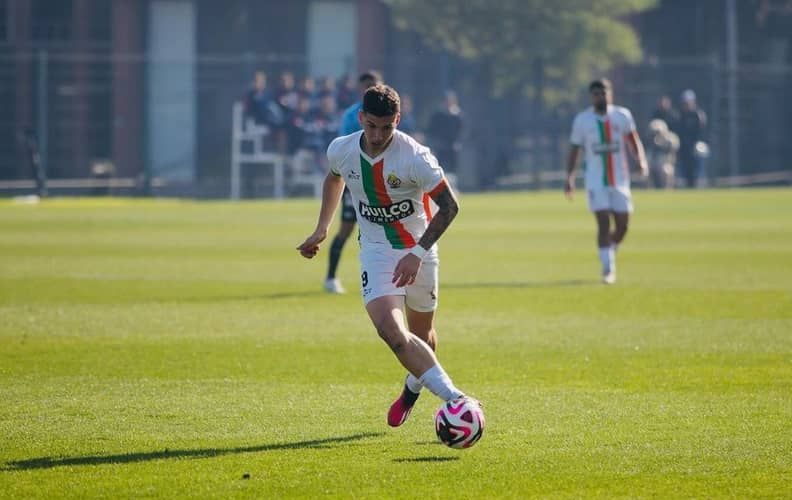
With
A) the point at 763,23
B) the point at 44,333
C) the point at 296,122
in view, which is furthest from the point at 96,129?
the point at 44,333

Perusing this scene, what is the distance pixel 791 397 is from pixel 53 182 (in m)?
33.3

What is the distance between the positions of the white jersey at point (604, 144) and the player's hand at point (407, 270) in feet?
36.0

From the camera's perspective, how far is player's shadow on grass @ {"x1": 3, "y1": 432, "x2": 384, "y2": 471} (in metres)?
7.77

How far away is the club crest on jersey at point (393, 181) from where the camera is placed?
853 cm

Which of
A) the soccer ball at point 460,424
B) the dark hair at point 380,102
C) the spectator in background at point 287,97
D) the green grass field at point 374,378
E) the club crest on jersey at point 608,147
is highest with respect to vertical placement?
the spectator in background at point 287,97

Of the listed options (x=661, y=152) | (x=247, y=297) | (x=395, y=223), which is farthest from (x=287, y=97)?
(x=395, y=223)

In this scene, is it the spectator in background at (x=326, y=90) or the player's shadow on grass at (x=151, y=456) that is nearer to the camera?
the player's shadow on grass at (x=151, y=456)

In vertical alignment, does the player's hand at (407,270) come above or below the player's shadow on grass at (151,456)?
above

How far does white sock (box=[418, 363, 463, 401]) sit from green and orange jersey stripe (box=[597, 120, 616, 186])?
11192mm

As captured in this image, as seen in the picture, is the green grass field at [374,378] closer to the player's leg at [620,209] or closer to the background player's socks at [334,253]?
the background player's socks at [334,253]

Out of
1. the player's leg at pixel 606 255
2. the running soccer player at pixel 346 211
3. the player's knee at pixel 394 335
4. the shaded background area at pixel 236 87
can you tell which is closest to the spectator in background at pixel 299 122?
the shaded background area at pixel 236 87

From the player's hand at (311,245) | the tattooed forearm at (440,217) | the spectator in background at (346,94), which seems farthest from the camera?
the spectator in background at (346,94)

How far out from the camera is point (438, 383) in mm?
8055

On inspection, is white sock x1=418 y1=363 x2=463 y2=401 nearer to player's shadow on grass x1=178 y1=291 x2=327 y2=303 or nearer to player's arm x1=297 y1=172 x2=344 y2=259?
player's arm x1=297 y1=172 x2=344 y2=259
